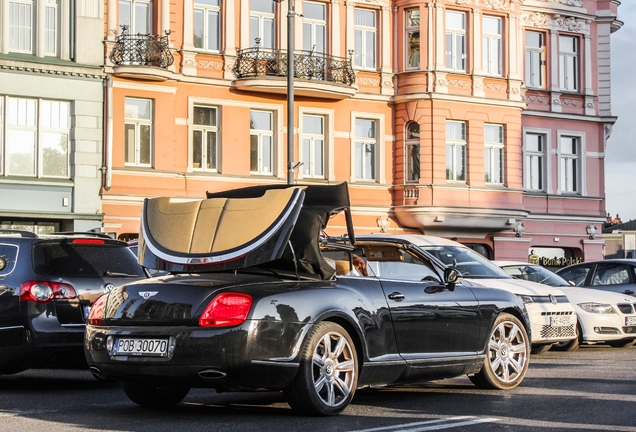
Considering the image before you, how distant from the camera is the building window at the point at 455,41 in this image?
3762 centimetres

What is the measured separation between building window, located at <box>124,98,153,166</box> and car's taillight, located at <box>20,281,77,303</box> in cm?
2159

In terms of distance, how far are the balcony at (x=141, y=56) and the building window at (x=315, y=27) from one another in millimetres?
4948

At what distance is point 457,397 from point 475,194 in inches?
1077

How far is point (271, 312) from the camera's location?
867 cm

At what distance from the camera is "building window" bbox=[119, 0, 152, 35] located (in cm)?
3325

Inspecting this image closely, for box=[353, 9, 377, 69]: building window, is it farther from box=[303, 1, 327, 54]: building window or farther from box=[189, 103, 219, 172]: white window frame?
box=[189, 103, 219, 172]: white window frame

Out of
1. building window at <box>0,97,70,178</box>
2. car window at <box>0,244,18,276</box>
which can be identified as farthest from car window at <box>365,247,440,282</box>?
building window at <box>0,97,70,178</box>

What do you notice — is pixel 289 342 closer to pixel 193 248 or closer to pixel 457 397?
pixel 193 248

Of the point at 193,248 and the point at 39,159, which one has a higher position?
the point at 39,159

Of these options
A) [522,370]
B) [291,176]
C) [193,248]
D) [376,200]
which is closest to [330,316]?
[193,248]

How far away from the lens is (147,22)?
33.6 metres

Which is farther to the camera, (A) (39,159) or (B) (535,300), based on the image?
(A) (39,159)

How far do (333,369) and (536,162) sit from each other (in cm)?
3311

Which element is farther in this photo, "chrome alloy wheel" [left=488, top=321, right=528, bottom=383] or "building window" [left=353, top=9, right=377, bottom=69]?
"building window" [left=353, top=9, right=377, bottom=69]
